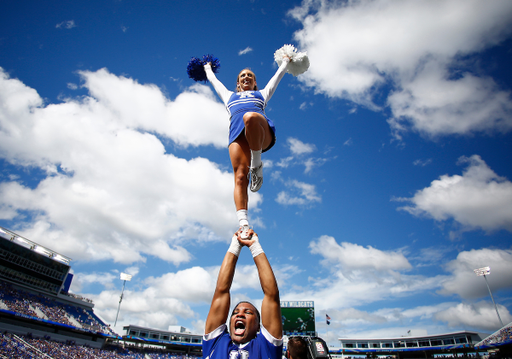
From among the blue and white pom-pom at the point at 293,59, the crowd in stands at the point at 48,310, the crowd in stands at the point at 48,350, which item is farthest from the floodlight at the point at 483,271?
the crowd in stands at the point at 48,310

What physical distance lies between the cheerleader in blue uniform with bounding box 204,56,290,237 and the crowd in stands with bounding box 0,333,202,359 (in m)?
30.8

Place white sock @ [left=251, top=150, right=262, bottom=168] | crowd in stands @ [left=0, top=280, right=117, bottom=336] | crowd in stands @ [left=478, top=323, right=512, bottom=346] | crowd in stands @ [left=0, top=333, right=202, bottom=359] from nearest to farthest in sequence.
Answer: white sock @ [left=251, top=150, right=262, bottom=168] → crowd in stands @ [left=0, top=333, right=202, bottom=359] → crowd in stands @ [left=0, top=280, right=117, bottom=336] → crowd in stands @ [left=478, top=323, right=512, bottom=346]

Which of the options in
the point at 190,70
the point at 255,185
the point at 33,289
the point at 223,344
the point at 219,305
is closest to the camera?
the point at 223,344

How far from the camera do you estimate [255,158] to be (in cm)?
383

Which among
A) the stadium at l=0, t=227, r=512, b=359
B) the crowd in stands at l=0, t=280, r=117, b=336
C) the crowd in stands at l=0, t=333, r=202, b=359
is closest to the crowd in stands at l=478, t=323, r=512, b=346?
the stadium at l=0, t=227, r=512, b=359

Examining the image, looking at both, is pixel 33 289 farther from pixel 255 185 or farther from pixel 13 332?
pixel 255 185

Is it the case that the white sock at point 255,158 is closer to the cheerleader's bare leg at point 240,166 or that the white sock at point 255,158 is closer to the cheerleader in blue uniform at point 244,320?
the cheerleader's bare leg at point 240,166

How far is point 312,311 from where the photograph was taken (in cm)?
3744

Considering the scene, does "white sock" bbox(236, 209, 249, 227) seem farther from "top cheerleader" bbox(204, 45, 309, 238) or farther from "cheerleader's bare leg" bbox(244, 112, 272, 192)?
"cheerleader's bare leg" bbox(244, 112, 272, 192)

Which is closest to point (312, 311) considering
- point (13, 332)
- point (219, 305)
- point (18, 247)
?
point (13, 332)

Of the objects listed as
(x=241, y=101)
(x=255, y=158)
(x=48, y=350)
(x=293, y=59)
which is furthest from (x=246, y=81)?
(x=48, y=350)

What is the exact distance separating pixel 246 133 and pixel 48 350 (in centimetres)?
3715

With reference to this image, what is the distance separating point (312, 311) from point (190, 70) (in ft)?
126

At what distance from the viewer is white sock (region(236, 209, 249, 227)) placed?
3.49 m
